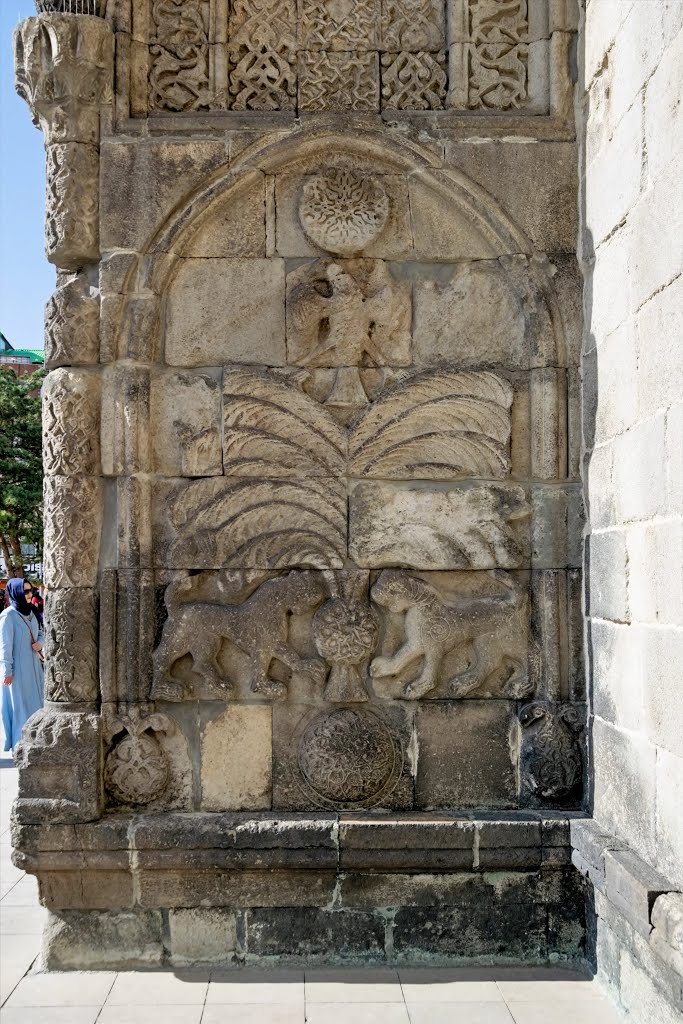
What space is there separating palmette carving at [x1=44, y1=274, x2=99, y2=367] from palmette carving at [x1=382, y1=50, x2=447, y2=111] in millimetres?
1512

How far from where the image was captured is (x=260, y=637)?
388 centimetres

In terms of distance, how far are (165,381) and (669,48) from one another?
2228 millimetres

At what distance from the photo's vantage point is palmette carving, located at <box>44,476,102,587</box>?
3.88 metres

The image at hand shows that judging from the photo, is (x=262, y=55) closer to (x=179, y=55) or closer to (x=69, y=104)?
(x=179, y=55)

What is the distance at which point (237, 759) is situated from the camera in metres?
3.92

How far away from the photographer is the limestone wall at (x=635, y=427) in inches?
115

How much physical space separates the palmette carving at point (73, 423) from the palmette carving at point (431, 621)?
4.34 ft

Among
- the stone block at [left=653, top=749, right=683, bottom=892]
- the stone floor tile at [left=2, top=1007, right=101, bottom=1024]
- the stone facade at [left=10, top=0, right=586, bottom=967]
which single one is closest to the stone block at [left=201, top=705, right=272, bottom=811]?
the stone facade at [left=10, top=0, right=586, bottom=967]

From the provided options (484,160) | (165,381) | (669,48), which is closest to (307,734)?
(165,381)

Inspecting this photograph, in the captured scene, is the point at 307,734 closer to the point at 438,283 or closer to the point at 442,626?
the point at 442,626

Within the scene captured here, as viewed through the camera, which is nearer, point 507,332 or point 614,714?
point 614,714

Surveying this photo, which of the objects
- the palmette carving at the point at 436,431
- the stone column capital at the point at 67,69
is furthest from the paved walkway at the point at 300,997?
the stone column capital at the point at 67,69

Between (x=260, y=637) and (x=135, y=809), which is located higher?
(x=260, y=637)

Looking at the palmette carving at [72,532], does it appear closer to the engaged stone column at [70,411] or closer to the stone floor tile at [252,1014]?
the engaged stone column at [70,411]
